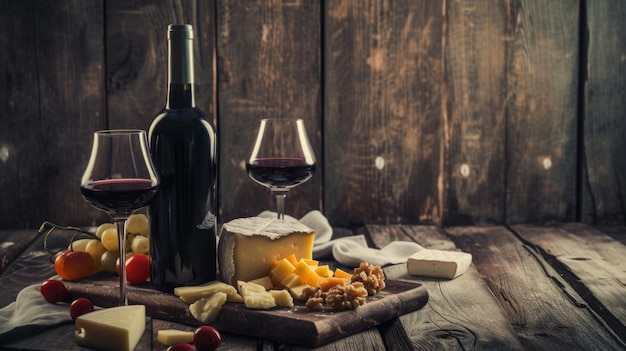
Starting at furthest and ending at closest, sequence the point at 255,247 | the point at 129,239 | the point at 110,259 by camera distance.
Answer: the point at 129,239, the point at 110,259, the point at 255,247

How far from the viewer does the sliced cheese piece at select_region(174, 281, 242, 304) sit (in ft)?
4.87

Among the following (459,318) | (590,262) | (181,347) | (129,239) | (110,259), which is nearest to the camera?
(181,347)

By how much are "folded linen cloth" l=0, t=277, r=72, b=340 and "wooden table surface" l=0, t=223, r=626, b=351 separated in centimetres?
2

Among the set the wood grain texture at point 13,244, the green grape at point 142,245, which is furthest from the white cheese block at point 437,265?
the wood grain texture at point 13,244

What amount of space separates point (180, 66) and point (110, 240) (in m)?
0.45

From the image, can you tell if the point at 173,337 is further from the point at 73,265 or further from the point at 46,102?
the point at 46,102

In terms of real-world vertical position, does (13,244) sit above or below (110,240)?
below

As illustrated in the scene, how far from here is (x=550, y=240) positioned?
229cm

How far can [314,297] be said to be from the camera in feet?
4.86

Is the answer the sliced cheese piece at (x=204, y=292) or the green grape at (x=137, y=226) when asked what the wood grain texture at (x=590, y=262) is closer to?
the sliced cheese piece at (x=204, y=292)

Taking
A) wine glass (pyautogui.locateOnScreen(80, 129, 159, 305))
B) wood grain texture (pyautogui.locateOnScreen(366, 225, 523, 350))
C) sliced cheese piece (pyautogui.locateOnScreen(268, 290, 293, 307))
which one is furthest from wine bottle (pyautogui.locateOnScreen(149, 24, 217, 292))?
wood grain texture (pyautogui.locateOnScreen(366, 225, 523, 350))

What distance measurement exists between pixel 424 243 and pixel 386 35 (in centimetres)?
69

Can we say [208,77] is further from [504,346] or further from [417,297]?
[504,346]

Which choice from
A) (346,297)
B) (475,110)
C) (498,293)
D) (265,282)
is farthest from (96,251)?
(475,110)
